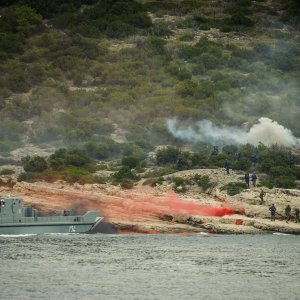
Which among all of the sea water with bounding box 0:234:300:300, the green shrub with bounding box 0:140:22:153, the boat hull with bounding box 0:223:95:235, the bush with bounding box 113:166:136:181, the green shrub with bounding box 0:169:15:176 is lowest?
the sea water with bounding box 0:234:300:300

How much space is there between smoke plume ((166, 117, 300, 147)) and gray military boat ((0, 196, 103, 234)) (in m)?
44.9

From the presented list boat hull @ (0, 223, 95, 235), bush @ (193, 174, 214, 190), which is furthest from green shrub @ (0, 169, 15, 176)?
boat hull @ (0, 223, 95, 235)

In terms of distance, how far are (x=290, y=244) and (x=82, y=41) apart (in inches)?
4304

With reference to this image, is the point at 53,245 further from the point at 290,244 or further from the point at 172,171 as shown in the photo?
the point at 172,171

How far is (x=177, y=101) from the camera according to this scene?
535 ft

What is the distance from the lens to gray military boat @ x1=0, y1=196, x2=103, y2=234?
316ft

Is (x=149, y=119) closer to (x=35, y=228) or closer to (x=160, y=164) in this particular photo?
(x=160, y=164)

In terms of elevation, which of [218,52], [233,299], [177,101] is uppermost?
[218,52]

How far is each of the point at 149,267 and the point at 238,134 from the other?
226 feet

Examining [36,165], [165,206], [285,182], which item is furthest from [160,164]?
[165,206]

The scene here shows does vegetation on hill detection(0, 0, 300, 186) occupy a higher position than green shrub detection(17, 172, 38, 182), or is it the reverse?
vegetation on hill detection(0, 0, 300, 186)

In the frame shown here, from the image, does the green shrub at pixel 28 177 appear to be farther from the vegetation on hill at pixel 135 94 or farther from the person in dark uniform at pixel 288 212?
the person in dark uniform at pixel 288 212

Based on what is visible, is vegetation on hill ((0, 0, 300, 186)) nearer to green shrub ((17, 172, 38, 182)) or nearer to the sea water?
green shrub ((17, 172, 38, 182))

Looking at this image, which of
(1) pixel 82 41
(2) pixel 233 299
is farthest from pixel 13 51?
(2) pixel 233 299
